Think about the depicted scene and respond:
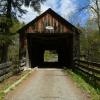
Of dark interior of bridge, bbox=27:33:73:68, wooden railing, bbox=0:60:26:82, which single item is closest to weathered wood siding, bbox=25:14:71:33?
dark interior of bridge, bbox=27:33:73:68

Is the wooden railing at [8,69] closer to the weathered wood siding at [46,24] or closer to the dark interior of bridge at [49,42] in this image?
the weathered wood siding at [46,24]

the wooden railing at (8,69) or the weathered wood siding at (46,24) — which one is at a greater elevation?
the weathered wood siding at (46,24)

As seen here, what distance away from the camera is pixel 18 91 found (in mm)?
14633

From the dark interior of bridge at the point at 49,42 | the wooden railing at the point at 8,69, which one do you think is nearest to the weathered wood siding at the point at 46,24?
the dark interior of bridge at the point at 49,42

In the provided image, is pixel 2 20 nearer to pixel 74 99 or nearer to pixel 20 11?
pixel 20 11

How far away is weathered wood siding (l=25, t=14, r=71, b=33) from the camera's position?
1265 inches

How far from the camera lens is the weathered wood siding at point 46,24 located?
3212 cm

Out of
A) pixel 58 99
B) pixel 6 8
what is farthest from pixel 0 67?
pixel 6 8

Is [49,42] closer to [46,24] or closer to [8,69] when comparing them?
[46,24]

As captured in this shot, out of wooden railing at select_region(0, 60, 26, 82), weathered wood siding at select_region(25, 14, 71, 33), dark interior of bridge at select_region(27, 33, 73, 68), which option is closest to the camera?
wooden railing at select_region(0, 60, 26, 82)

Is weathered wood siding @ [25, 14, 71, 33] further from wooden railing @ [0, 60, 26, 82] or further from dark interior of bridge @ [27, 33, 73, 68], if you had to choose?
wooden railing @ [0, 60, 26, 82]

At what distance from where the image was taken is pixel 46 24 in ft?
105

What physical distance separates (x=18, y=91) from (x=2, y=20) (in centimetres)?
1770

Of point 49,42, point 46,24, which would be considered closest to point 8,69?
point 46,24
